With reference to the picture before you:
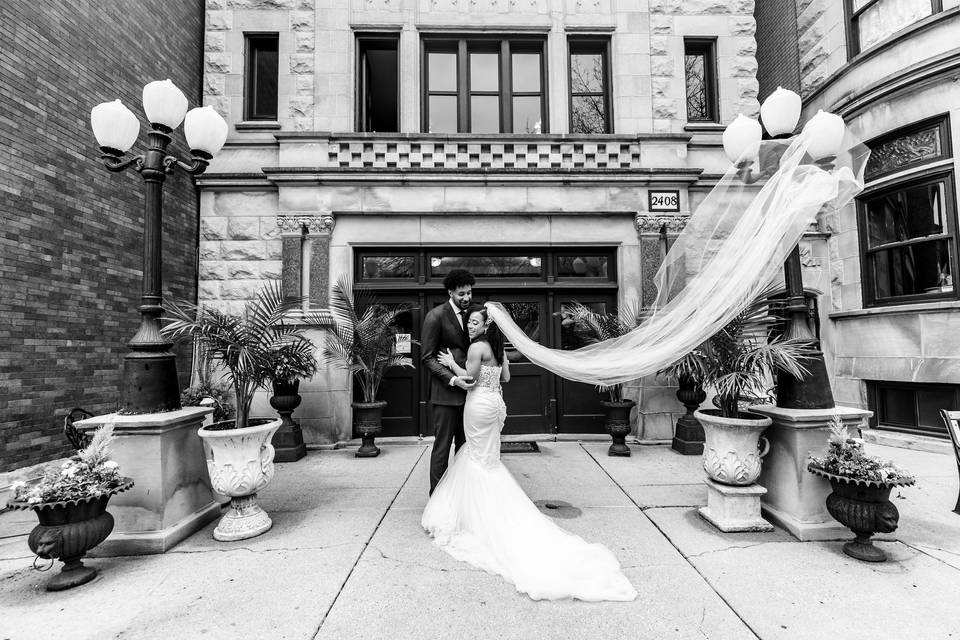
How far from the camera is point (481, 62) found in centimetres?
880

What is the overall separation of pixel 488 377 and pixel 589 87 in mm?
7310

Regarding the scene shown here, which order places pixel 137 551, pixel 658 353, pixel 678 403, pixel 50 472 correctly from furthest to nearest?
pixel 678 403 < pixel 658 353 < pixel 137 551 < pixel 50 472

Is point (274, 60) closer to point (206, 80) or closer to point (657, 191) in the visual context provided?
point (206, 80)

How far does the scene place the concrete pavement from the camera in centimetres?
278

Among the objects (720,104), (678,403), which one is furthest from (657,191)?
(678,403)

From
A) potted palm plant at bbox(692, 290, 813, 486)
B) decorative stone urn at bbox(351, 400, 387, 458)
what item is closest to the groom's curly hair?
potted palm plant at bbox(692, 290, 813, 486)

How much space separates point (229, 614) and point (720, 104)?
1059 cm

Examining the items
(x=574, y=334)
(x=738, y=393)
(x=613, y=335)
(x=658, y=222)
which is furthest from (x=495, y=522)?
(x=658, y=222)

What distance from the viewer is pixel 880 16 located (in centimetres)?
816

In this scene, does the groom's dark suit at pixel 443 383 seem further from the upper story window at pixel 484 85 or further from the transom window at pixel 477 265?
the upper story window at pixel 484 85

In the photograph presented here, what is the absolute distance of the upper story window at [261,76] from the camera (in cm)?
838

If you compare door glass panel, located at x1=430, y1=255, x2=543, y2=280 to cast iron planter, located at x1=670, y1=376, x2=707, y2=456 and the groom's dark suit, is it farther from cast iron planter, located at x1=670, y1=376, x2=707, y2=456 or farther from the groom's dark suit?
the groom's dark suit

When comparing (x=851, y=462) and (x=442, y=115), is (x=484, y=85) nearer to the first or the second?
(x=442, y=115)

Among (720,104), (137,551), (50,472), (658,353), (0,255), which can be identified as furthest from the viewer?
(720,104)
